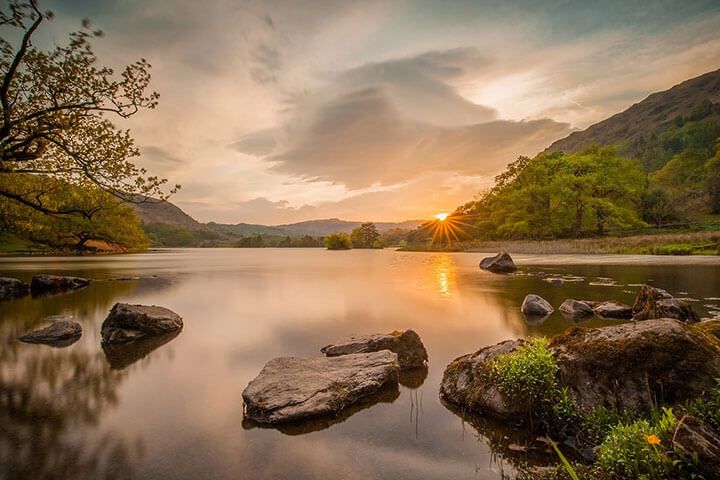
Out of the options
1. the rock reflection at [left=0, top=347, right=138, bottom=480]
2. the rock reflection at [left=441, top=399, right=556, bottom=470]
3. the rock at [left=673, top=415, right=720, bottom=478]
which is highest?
the rock at [left=673, top=415, right=720, bottom=478]

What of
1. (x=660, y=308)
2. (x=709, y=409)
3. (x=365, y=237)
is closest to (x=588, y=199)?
(x=660, y=308)

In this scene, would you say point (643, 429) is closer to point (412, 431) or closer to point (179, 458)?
point (412, 431)

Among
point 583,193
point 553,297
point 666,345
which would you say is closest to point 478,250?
point 583,193

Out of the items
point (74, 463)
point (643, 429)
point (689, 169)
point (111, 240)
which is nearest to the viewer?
point (643, 429)

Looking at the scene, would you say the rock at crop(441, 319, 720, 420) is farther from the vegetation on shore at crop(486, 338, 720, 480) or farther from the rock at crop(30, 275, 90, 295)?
the rock at crop(30, 275, 90, 295)

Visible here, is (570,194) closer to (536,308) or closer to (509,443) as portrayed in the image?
(536,308)

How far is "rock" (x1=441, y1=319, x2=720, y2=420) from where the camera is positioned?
5.19 metres

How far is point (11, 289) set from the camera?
876 inches

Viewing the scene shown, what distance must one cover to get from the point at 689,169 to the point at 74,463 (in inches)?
6359

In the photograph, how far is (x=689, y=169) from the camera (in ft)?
373

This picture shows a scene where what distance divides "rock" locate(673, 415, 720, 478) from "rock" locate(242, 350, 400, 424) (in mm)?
5015

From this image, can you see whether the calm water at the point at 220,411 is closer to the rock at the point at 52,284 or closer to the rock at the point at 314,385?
the rock at the point at 314,385

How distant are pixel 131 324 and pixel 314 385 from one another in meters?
9.38

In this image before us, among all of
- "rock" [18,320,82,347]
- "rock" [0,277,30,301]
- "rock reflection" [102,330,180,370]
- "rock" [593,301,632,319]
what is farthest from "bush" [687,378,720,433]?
Answer: "rock" [0,277,30,301]
